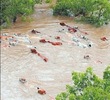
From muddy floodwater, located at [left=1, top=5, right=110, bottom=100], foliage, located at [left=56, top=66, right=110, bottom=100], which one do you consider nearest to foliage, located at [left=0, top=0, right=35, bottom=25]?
muddy floodwater, located at [left=1, top=5, right=110, bottom=100]

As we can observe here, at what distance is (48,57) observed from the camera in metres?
19.2

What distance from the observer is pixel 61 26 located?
24.2 metres

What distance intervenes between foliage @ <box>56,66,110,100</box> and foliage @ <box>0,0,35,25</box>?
11.6 metres

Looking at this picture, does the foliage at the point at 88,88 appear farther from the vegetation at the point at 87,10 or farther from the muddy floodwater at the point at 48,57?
the vegetation at the point at 87,10

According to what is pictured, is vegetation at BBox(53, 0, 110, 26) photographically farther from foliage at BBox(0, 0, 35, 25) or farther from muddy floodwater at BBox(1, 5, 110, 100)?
foliage at BBox(0, 0, 35, 25)

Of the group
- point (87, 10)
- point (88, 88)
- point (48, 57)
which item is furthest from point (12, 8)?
point (88, 88)

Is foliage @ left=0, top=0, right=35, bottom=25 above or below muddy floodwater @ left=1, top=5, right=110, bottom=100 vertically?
above

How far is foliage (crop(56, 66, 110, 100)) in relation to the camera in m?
11.1

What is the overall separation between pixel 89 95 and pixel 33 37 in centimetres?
1068

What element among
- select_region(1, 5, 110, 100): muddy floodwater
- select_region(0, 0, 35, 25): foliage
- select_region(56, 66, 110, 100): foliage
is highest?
select_region(56, 66, 110, 100): foliage

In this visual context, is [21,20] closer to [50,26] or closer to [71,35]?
[50,26]

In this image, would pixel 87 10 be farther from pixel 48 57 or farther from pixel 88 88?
pixel 88 88

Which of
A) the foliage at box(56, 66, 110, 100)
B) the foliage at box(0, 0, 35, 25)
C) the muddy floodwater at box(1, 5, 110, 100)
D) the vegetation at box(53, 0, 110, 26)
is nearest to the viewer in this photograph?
the foliage at box(56, 66, 110, 100)

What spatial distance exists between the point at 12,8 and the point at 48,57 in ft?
16.8
